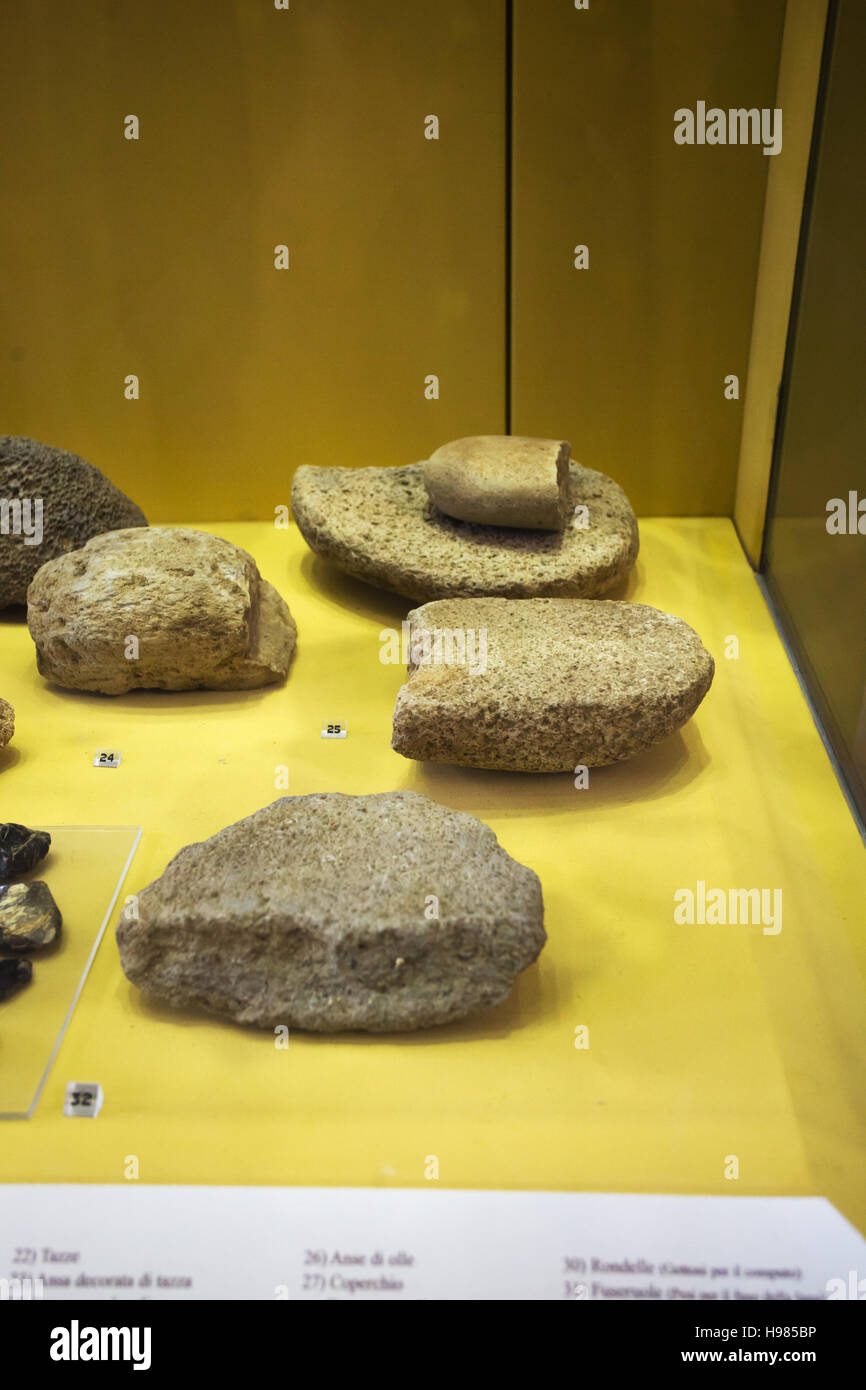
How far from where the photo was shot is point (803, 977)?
7.36 ft

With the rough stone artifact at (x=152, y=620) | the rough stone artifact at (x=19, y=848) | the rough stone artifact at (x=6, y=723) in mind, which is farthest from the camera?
the rough stone artifact at (x=152, y=620)

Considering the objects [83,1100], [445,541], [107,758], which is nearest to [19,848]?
[107,758]

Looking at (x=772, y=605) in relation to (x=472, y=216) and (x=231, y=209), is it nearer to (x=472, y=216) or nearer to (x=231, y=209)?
(x=472, y=216)

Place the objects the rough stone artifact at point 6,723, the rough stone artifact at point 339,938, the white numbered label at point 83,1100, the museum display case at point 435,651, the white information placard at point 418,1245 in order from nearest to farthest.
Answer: the white information placard at point 418,1245 → the museum display case at point 435,651 → the white numbered label at point 83,1100 → the rough stone artifact at point 339,938 → the rough stone artifact at point 6,723

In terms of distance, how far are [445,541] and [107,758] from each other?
49.6 inches

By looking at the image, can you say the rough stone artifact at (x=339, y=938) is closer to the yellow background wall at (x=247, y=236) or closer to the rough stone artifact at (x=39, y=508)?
the rough stone artifact at (x=39, y=508)

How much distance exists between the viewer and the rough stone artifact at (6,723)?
2.87 meters

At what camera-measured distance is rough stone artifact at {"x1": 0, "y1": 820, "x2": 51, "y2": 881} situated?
245cm

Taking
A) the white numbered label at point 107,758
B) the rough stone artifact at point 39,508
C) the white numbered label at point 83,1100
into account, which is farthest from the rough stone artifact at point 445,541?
the white numbered label at point 83,1100

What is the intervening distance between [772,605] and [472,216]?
1622mm

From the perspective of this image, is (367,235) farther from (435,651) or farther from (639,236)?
(435,651)

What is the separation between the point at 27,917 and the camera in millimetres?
2303

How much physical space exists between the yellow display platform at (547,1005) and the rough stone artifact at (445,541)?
0.43 meters

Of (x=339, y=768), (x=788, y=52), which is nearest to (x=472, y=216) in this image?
(x=788, y=52)
